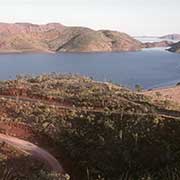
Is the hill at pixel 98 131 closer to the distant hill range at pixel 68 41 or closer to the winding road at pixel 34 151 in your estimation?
the winding road at pixel 34 151

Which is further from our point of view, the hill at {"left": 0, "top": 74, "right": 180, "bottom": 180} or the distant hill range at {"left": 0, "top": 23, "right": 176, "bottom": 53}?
the distant hill range at {"left": 0, "top": 23, "right": 176, "bottom": 53}

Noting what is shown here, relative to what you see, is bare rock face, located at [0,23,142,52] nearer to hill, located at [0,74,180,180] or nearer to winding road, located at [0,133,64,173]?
hill, located at [0,74,180,180]

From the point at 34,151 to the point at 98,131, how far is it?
281cm

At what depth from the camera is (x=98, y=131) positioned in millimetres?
17812

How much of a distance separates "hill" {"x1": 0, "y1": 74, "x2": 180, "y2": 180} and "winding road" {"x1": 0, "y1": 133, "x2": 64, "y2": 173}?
23cm

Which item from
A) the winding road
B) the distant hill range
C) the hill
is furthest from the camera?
the distant hill range

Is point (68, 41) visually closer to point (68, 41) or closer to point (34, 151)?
point (68, 41)

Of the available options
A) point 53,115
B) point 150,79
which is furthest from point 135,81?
point 53,115

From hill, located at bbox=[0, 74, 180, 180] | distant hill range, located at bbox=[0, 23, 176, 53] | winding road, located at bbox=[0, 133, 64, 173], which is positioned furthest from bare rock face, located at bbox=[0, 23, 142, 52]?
winding road, located at bbox=[0, 133, 64, 173]

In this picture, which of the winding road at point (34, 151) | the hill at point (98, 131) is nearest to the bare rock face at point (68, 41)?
the hill at point (98, 131)

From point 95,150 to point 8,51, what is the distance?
4269 inches

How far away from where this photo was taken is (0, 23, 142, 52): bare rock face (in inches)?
5059

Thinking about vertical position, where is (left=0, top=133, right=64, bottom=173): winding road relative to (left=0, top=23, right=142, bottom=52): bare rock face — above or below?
above

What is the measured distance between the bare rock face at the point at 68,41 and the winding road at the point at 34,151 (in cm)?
10794
